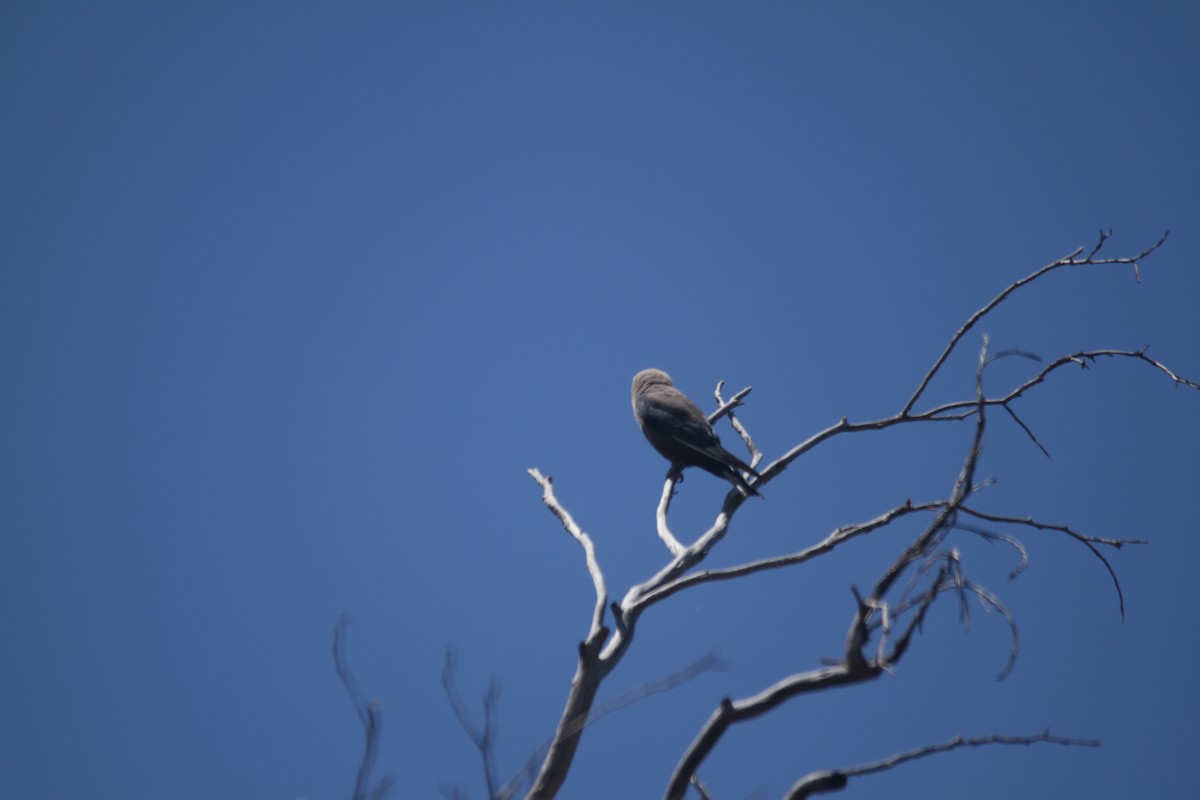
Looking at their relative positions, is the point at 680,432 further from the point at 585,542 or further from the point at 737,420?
the point at 585,542

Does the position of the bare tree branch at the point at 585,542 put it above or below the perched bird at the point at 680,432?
below

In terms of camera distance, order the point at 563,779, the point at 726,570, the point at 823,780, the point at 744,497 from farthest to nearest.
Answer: the point at 744,497 → the point at 726,570 → the point at 563,779 → the point at 823,780

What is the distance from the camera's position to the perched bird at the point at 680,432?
5.52m

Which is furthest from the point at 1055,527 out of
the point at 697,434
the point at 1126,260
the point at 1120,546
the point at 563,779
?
the point at 697,434

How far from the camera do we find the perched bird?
5520 millimetres

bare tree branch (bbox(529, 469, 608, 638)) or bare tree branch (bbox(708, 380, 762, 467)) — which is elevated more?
bare tree branch (bbox(708, 380, 762, 467))

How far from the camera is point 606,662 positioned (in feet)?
11.4

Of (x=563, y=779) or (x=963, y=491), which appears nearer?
(x=963, y=491)

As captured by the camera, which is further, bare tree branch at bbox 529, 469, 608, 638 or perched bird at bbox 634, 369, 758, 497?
perched bird at bbox 634, 369, 758, 497

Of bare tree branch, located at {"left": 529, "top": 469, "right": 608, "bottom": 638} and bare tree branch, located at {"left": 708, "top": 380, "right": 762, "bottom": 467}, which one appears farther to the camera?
bare tree branch, located at {"left": 708, "top": 380, "right": 762, "bottom": 467}

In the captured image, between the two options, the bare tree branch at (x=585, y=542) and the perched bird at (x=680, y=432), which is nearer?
the bare tree branch at (x=585, y=542)

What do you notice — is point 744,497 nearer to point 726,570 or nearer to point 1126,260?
point 726,570

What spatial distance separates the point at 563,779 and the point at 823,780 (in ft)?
3.59

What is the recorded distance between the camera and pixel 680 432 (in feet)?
20.6
